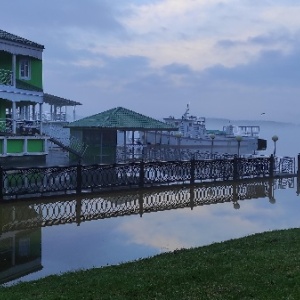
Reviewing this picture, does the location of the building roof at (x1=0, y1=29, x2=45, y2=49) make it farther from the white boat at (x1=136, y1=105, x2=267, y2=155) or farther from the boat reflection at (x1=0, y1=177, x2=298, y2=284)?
the white boat at (x1=136, y1=105, x2=267, y2=155)

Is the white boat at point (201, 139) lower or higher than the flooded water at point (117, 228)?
higher

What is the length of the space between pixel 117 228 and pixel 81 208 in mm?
3105

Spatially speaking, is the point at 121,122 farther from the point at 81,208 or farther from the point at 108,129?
the point at 81,208

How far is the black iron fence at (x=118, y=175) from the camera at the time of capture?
690 inches

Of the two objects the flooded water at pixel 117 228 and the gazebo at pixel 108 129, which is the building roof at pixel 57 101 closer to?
the gazebo at pixel 108 129

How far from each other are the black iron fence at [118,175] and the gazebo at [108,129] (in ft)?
25.6

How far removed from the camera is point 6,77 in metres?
25.4

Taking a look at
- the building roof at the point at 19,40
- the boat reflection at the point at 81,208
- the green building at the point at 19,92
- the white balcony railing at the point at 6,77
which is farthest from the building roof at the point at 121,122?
the boat reflection at the point at 81,208

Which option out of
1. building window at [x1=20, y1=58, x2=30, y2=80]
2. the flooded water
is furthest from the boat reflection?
building window at [x1=20, y1=58, x2=30, y2=80]

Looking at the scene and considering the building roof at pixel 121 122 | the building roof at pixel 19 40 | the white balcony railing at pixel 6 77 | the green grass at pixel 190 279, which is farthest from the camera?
the building roof at pixel 121 122

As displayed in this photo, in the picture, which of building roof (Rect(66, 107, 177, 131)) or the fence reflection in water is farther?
building roof (Rect(66, 107, 177, 131))

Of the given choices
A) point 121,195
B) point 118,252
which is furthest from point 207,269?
point 121,195

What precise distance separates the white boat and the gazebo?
932 cm

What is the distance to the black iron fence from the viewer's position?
17516mm
